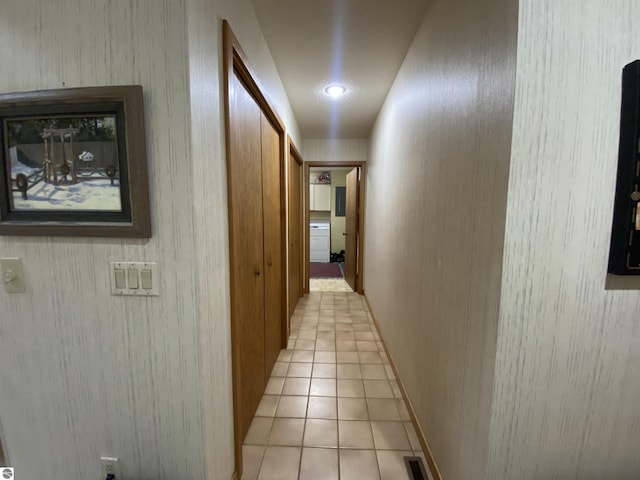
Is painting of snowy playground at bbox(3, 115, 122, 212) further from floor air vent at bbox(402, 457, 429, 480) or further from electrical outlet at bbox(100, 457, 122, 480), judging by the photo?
floor air vent at bbox(402, 457, 429, 480)

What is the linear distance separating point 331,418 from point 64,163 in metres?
1.88

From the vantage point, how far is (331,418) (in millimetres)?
1698

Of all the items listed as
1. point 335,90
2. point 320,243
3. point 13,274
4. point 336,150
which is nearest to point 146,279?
point 13,274

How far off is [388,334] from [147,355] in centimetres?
199

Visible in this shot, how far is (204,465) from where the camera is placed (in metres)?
0.97

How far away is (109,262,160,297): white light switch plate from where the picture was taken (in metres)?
0.92

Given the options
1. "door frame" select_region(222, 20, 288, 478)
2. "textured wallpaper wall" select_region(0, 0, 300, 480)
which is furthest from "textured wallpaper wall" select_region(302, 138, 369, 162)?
"textured wallpaper wall" select_region(0, 0, 300, 480)

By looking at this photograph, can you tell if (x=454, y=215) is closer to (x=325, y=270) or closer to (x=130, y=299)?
(x=130, y=299)

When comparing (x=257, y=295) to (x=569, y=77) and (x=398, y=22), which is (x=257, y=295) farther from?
(x=398, y=22)

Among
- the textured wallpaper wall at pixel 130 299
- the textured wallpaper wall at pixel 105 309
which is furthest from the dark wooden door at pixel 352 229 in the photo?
the textured wallpaper wall at pixel 105 309

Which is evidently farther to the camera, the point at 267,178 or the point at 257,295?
the point at 267,178

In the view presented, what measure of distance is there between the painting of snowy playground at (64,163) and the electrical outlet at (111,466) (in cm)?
95

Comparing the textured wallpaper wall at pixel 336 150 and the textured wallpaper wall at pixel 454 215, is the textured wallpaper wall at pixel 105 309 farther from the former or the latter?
the textured wallpaper wall at pixel 336 150

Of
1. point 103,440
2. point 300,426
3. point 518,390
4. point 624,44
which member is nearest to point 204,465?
point 103,440
